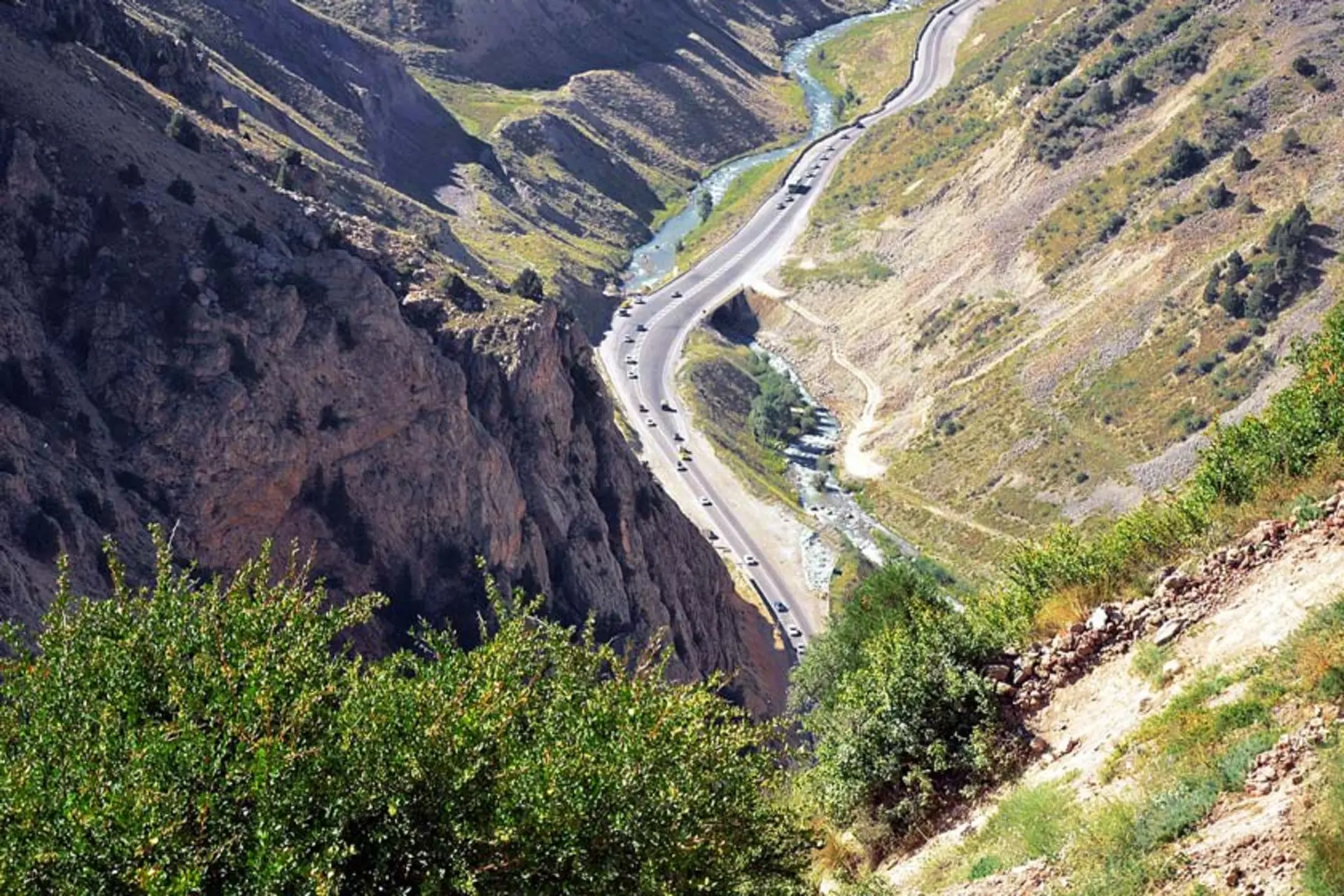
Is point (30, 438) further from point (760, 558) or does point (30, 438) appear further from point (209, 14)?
point (209, 14)

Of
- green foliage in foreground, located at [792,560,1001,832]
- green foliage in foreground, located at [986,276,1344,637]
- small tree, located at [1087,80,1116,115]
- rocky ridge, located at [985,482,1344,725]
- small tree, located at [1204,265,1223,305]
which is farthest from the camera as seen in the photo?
small tree, located at [1087,80,1116,115]

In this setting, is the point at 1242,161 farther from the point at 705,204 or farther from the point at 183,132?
the point at 183,132

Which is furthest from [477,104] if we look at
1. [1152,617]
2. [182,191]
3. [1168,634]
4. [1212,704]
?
[1212,704]

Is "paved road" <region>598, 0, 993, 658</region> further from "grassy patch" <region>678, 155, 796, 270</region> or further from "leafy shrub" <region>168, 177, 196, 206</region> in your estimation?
"leafy shrub" <region>168, 177, 196, 206</region>

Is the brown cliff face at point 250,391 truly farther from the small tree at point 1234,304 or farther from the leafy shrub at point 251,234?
the small tree at point 1234,304

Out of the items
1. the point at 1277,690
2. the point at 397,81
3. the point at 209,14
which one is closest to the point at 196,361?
the point at 1277,690

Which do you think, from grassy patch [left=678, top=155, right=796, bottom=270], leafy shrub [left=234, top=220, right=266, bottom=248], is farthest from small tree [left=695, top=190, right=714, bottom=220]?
leafy shrub [left=234, top=220, right=266, bottom=248]
